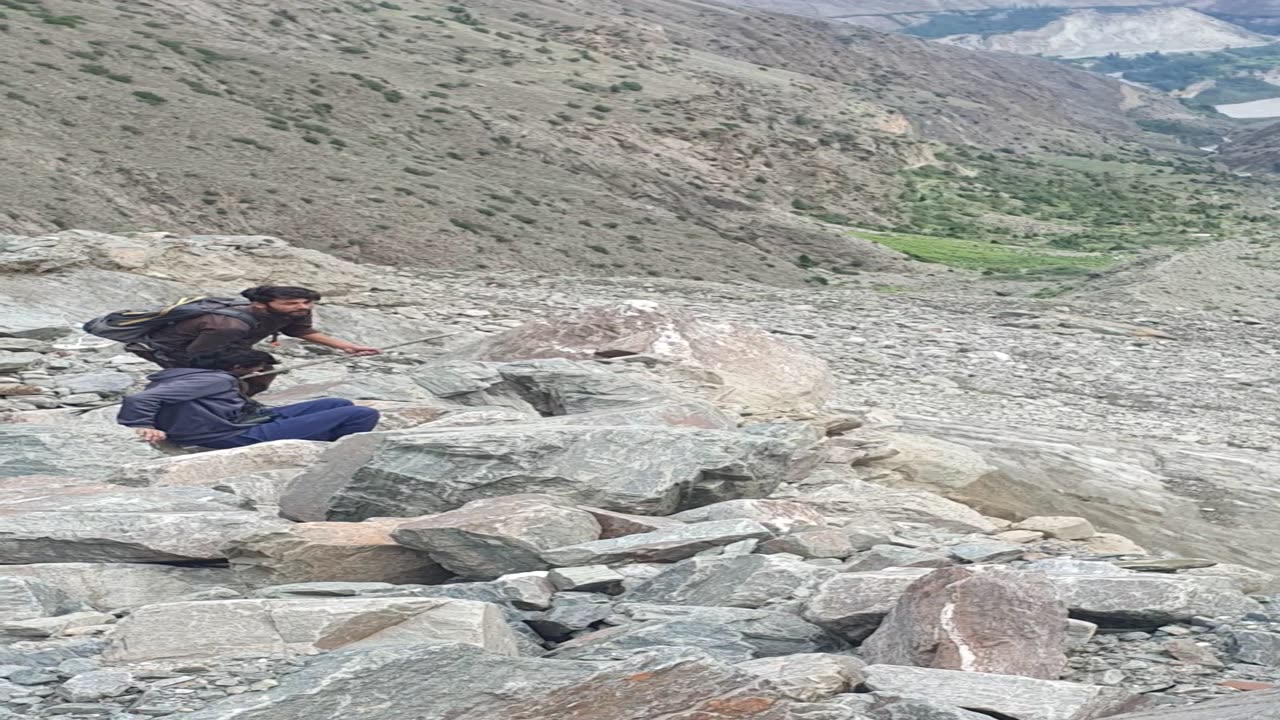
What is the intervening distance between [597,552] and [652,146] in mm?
37531

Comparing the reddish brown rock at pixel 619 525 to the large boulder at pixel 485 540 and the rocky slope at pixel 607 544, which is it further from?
the large boulder at pixel 485 540

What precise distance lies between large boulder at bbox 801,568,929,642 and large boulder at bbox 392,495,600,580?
1153 mm

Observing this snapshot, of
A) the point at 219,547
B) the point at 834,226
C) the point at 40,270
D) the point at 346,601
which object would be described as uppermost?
the point at 346,601

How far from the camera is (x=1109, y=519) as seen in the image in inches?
400

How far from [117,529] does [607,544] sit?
192 cm

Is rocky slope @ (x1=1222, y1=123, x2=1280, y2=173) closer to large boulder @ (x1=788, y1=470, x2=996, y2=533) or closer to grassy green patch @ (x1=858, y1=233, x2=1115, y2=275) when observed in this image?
grassy green patch @ (x1=858, y1=233, x2=1115, y2=275)

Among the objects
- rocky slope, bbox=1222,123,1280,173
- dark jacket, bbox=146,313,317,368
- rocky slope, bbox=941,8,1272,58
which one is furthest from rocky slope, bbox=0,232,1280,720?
rocky slope, bbox=941,8,1272,58

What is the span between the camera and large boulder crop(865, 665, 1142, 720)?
433 centimetres

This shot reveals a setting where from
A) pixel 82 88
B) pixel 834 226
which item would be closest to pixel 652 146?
pixel 834 226

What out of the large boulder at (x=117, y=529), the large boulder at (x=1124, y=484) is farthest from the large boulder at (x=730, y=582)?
the large boulder at (x=1124, y=484)

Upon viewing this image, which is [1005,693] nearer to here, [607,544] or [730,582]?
[730,582]

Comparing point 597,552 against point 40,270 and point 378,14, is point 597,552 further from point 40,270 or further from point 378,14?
point 378,14

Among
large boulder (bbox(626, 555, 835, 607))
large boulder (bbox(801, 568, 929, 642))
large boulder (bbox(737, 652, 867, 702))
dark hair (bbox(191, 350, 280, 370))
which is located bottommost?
dark hair (bbox(191, 350, 280, 370))

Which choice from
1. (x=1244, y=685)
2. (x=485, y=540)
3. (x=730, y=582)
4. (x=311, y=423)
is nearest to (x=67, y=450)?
(x=311, y=423)
